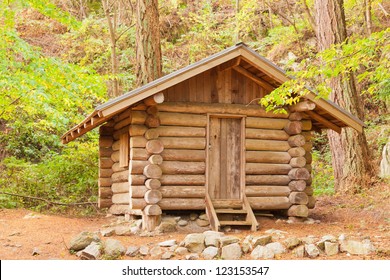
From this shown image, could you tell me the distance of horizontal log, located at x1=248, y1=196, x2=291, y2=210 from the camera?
492 inches

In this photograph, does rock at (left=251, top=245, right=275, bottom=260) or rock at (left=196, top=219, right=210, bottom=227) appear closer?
rock at (left=251, top=245, right=275, bottom=260)

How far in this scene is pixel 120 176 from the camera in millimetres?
14055

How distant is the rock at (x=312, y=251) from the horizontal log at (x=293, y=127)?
170 inches

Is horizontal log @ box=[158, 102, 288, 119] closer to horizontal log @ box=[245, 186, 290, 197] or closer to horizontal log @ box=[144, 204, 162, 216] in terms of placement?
horizontal log @ box=[245, 186, 290, 197]

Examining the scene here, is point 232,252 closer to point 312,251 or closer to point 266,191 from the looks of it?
point 312,251

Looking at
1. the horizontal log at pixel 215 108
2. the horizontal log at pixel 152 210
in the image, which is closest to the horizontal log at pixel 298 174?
the horizontal log at pixel 215 108

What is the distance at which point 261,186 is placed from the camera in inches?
500

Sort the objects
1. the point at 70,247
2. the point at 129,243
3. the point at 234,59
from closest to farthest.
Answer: the point at 70,247, the point at 129,243, the point at 234,59

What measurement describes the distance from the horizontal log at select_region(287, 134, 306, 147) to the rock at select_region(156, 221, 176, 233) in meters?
3.72

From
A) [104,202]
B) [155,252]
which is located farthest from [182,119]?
[104,202]

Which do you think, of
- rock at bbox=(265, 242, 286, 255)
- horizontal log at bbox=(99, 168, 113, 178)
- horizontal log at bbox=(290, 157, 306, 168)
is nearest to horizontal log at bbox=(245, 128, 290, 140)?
horizontal log at bbox=(290, 157, 306, 168)

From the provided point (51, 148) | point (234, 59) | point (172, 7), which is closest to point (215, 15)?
point (172, 7)
